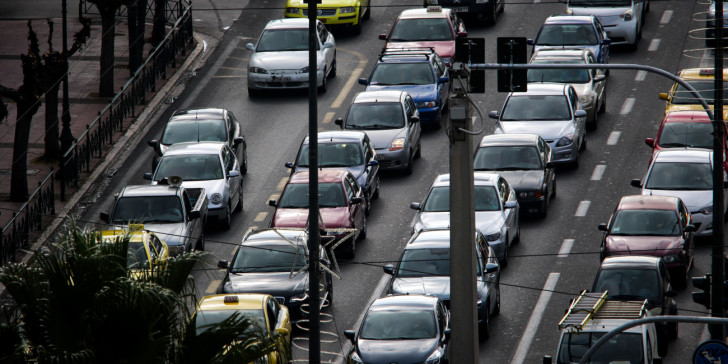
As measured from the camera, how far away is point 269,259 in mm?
25234

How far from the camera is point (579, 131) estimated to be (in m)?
33.2

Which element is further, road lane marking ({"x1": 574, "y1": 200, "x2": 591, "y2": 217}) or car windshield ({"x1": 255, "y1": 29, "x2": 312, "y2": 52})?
car windshield ({"x1": 255, "y1": 29, "x2": 312, "y2": 52})

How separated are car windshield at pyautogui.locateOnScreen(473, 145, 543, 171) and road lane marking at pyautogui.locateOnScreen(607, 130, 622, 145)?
484cm

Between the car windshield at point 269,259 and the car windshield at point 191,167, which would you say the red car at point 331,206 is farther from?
the car windshield at point 269,259

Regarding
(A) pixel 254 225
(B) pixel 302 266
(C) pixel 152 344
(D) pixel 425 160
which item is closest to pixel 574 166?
(D) pixel 425 160

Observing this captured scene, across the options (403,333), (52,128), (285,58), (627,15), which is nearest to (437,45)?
(285,58)

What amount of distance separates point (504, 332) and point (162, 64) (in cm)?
1770

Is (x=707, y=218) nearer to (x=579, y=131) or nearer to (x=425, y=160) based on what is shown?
(x=579, y=131)

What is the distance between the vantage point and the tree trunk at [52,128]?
33.4 meters

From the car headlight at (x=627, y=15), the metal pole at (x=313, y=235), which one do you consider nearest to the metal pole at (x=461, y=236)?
the metal pole at (x=313, y=235)

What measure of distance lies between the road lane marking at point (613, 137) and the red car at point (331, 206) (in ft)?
26.7

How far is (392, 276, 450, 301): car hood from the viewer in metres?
24.5

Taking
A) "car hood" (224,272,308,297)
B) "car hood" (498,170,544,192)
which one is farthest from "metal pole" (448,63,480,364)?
"car hood" (498,170,544,192)

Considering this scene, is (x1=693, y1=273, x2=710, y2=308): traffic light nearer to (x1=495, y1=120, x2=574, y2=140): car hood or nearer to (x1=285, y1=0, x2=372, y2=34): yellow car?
(x1=495, y1=120, x2=574, y2=140): car hood
